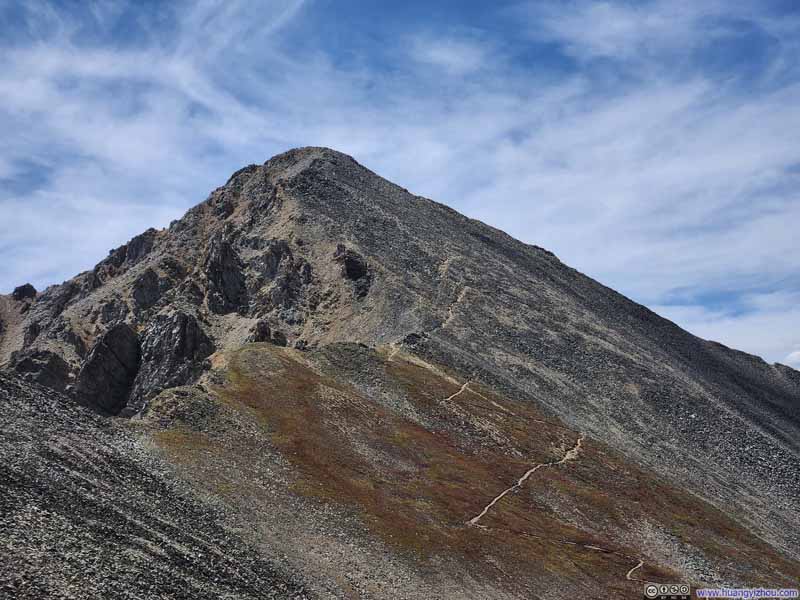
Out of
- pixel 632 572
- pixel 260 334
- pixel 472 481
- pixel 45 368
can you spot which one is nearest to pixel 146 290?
pixel 45 368

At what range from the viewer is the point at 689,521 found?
262ft

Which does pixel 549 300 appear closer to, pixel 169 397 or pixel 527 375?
pixel 527 375

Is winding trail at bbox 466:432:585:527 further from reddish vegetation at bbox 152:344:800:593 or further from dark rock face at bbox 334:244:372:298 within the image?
dark rock face at bbox 334:244:372:298

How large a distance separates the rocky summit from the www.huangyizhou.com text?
184cm

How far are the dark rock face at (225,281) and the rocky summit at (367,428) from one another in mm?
349

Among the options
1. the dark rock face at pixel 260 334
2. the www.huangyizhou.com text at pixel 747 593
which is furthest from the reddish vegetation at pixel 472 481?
the dark rock face at pixel 260 334

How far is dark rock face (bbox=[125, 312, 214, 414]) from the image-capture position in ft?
308

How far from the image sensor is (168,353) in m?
99.2

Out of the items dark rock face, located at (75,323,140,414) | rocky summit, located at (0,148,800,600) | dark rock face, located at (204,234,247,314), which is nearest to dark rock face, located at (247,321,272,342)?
rocky summit, located at (0,148,800,600)

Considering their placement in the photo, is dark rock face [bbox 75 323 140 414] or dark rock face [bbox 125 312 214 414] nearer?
dark rock face [bbox 125 312 214 414]

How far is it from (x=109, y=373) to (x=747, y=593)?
78.7 m

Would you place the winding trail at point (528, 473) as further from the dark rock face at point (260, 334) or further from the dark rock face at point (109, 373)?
the dark rock face at point (109, 373)

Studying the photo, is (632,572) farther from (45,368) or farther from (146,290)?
(146,290)

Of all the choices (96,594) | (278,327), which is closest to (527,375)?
(278,327)
